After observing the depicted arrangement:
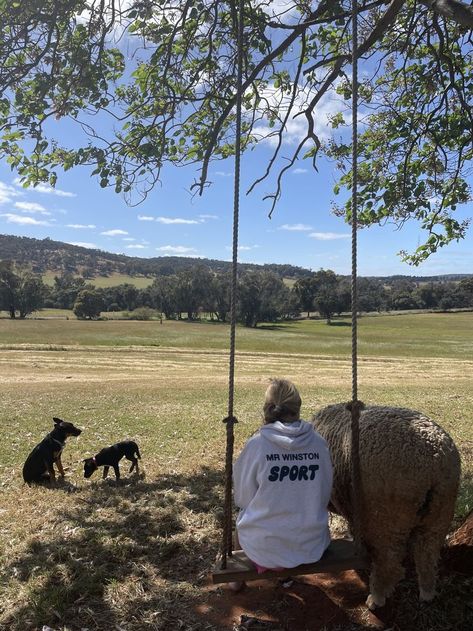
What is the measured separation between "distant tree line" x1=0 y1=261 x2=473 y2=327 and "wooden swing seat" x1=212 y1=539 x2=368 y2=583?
96551 mm

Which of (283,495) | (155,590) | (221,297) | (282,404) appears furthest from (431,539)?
(221,297)

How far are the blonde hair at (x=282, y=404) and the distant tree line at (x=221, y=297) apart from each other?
96356 millimetres

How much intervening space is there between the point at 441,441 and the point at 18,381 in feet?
84.1

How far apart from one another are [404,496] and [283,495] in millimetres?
1029

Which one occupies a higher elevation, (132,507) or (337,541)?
(337,541)

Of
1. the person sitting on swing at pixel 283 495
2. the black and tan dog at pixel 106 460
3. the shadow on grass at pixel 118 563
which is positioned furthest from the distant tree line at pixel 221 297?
the person sitting on swing at pixel 283 495

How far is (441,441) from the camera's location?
12.9ft

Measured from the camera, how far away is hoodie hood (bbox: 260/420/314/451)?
12.2ft

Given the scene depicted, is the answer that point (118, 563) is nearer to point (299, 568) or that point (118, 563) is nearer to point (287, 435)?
point (299, 568)

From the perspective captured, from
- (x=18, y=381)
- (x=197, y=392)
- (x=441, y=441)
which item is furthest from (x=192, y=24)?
(x=18, y=381)

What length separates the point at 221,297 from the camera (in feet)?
389

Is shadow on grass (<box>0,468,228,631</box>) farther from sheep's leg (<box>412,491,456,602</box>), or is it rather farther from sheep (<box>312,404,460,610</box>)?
sheep's leg (<box>412,491,456,602</box>)

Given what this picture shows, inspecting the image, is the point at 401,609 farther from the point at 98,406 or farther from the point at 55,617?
the point at 98,406

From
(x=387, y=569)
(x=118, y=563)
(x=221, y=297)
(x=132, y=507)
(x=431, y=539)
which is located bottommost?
(x=132, y=507)
